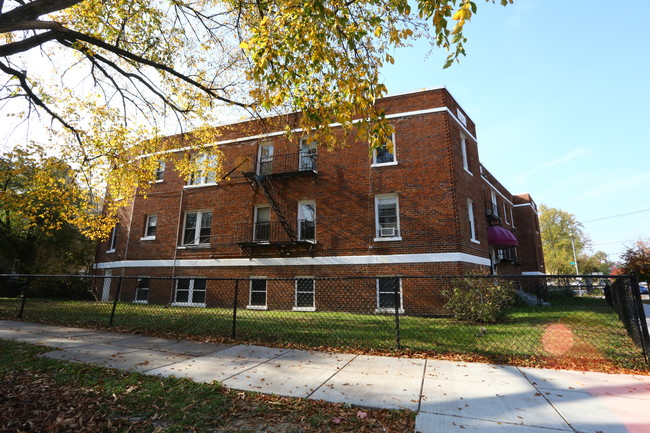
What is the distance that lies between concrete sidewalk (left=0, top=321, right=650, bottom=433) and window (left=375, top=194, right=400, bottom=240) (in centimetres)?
815

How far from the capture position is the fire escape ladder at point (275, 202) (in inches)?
586

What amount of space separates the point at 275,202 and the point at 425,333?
9.55m

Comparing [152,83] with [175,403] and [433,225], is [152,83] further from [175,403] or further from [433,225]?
[433,225]

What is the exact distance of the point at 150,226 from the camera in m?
19.0

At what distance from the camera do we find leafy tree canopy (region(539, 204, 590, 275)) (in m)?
50.6

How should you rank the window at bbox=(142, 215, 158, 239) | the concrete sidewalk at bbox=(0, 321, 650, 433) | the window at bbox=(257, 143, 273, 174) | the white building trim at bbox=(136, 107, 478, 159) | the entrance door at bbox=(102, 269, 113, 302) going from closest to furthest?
the concrete sidewalk at bbox=(0, 321, 650, 433)
the white building trim at bbox=(136, 107, 478, 159)
the window at bbox=(257, 143, 273, 174)
the window at bbox=(142, 215, 158, 239)
the entrance door at bbox=(102, 269, 113, 302)

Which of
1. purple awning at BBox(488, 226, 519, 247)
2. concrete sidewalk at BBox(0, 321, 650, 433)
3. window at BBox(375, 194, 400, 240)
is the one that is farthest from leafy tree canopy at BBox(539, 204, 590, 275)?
concrete sidewalk at BBox(0, 321, 650, 433)

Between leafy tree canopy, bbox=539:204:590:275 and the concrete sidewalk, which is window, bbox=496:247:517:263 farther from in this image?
leafy tree canopy, bbox=539:204:590:275

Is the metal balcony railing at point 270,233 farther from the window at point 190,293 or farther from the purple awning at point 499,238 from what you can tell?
the purple awning at point 499,238

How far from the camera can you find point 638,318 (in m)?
5.34

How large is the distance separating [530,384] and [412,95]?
12.7 metres

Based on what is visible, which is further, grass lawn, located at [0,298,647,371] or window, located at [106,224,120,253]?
window, located at [106,224,120,253]

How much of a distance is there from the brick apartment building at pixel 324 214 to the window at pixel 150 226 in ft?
0.20

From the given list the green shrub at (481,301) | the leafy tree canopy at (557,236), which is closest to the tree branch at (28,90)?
the green shrub at (481,301)
